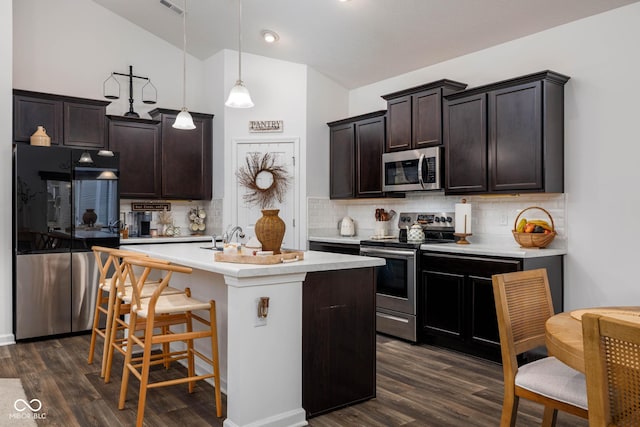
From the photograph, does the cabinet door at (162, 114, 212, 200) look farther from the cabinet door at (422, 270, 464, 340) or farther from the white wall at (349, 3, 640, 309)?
the white wall at (349, 3, 640, 309)

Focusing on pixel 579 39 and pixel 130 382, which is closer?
pixel 130 382

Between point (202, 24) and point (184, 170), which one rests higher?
point (202, 24)

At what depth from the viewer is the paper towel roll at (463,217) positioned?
4.42 m

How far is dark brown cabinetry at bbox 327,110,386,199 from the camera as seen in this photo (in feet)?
17.7

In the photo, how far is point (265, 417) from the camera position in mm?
2568

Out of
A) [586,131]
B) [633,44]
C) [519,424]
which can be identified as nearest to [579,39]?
[633,44]

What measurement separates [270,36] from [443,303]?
3460mm

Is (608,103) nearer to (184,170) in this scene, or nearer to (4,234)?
(184,170)

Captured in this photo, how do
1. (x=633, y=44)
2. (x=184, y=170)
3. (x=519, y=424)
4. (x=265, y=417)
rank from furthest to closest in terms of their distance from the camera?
1. (x=184, y=170)
2. (x=633, y=44)
3. (x=519, y=424)
4. (x=265, y=417)

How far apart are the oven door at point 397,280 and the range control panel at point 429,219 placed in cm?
69

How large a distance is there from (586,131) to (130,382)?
3.98 metres

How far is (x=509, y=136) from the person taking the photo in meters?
4.00

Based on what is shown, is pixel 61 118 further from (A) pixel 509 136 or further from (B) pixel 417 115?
(A) pixel 509 136

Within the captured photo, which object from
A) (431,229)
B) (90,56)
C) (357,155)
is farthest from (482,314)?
(90,56)
